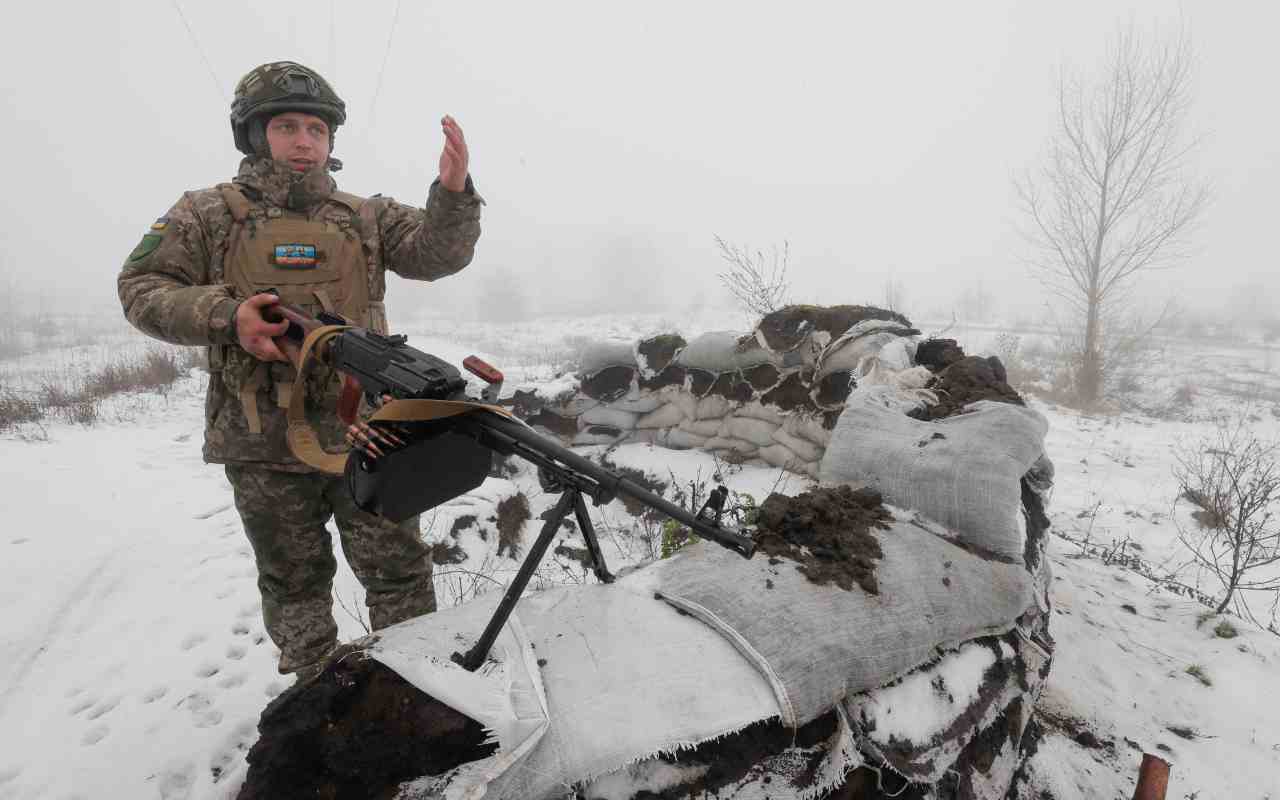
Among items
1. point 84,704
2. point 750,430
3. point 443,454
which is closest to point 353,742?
point 443,454

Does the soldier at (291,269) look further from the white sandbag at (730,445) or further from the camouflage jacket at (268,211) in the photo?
the white sandbag at (730,445)

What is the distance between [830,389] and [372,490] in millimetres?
3514

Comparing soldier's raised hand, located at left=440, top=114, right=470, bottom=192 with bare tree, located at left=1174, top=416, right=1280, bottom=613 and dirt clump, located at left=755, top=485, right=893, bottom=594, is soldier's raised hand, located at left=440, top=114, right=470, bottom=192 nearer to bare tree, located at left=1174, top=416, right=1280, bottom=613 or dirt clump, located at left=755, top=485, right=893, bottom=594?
dirt clump, located at left=755, top=485, right=893, bottom=594

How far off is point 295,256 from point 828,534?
5.77ft

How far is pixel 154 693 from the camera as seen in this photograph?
2121 millimetres

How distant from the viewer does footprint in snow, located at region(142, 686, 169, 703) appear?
209 cm

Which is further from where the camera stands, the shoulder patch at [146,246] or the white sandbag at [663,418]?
the white sandbag at [663,418]

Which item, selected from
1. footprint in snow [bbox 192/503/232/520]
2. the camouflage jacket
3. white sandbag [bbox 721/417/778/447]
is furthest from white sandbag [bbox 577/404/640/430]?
the camouflage jacket

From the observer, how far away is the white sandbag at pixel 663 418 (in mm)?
5043

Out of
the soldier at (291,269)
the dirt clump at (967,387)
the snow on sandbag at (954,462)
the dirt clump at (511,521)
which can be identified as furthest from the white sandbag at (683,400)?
the soldier at (291,269)

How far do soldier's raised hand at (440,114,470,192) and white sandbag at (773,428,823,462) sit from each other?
127 inches

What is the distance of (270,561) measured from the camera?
1.77 m

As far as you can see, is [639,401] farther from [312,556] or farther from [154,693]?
[154,693]

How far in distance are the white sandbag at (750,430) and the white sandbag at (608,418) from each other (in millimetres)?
926
